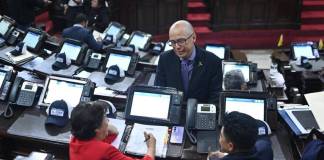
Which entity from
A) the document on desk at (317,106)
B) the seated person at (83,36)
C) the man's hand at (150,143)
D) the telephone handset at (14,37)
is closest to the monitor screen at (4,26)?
the telephone handset at (14,37)

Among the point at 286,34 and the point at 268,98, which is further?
the point at 286,34

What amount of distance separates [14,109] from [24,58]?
6.10 feet

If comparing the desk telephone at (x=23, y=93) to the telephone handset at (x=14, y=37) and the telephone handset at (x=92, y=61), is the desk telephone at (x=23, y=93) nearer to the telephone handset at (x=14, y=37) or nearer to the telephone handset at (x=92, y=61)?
the telephone handset at (x=92, y=61)

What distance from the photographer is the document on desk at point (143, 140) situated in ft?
12.2

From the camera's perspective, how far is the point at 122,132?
3.95 m

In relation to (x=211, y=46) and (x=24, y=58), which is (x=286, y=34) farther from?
(x=24, y=58)

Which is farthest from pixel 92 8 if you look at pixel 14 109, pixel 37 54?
pixel 14 109

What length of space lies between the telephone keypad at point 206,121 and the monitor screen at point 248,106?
14cm

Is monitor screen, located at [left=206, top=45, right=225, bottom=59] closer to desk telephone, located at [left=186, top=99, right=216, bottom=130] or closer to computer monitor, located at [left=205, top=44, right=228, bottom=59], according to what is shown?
computer monitor, located at [left=205, top=44, right=228, bottom=59]

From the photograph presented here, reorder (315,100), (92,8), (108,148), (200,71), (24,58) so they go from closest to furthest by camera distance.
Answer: (108,148) → (315,100) → (200,71) → (24,58) → (92,8)

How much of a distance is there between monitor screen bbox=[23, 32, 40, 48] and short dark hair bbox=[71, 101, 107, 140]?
371 centimetres

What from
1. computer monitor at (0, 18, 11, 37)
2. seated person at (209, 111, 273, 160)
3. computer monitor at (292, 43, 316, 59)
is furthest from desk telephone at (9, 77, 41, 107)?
computer monitor at (292, 43, 316, 59)

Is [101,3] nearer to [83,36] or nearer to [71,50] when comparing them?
[83,36]

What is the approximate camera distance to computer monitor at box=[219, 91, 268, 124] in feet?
13.2
